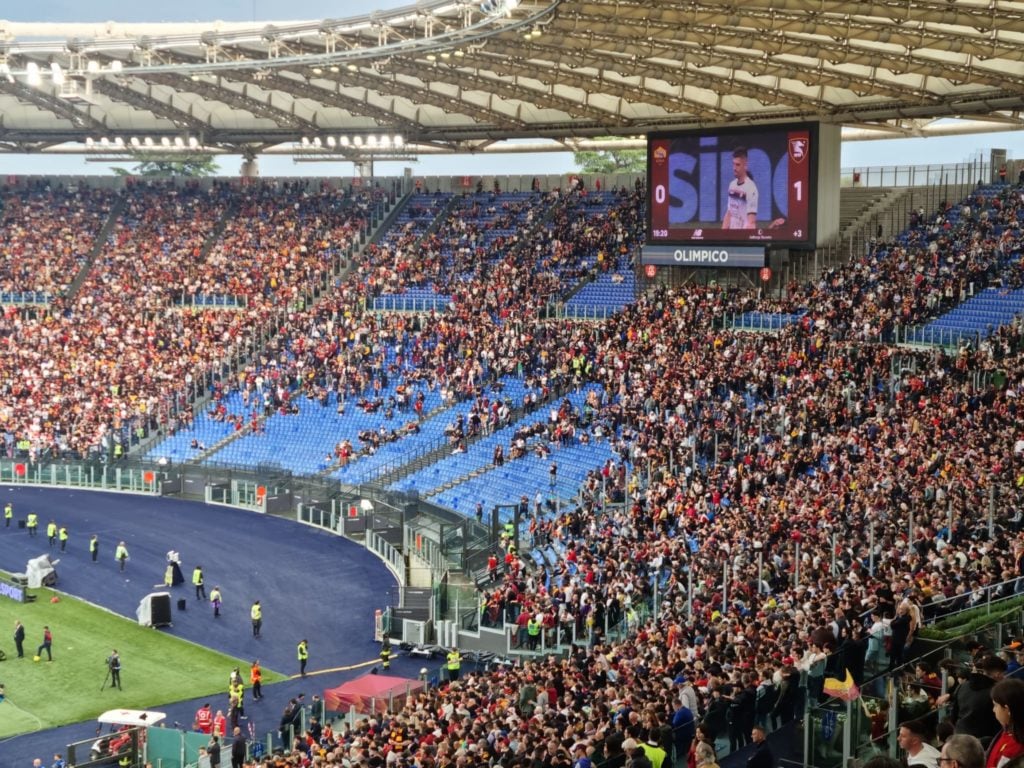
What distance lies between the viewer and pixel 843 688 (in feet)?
50.8

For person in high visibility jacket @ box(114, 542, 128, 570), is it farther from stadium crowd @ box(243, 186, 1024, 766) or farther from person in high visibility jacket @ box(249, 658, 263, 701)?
stadium crowd @ box(243, 186, 1024, 766)

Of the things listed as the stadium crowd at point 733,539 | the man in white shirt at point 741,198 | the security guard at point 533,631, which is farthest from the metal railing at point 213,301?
the security guard at point 533,631

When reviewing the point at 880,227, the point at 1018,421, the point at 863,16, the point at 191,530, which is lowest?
the point at 191,530

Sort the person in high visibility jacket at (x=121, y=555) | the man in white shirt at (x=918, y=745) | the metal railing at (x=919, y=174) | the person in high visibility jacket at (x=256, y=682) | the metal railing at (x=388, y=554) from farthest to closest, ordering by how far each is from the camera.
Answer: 1. the metal railing at (x=919, y=174)
2. the person in high visibility jacket at (x=121, y=555)
3. the metal railing at (x=388, y=554)
4. the person in high visibility jacket at (x=256, y=682)
5. the man in white shirt at (x=918, y=745)

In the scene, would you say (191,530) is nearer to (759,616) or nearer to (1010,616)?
(759,616)

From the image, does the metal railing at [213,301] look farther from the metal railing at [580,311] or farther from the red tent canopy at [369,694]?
the red tent canopy at [369,694]

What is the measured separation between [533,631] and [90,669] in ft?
31.8

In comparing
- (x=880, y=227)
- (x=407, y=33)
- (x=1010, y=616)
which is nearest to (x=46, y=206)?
(x=407, y=33)

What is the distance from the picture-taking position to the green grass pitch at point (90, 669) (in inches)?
1064

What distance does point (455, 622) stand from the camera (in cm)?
3014

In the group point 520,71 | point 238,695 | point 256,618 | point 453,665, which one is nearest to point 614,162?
point 520,71

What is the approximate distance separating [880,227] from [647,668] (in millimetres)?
29650

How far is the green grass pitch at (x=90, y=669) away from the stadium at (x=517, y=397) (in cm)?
14

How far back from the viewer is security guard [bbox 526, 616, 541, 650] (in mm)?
→ 27734
